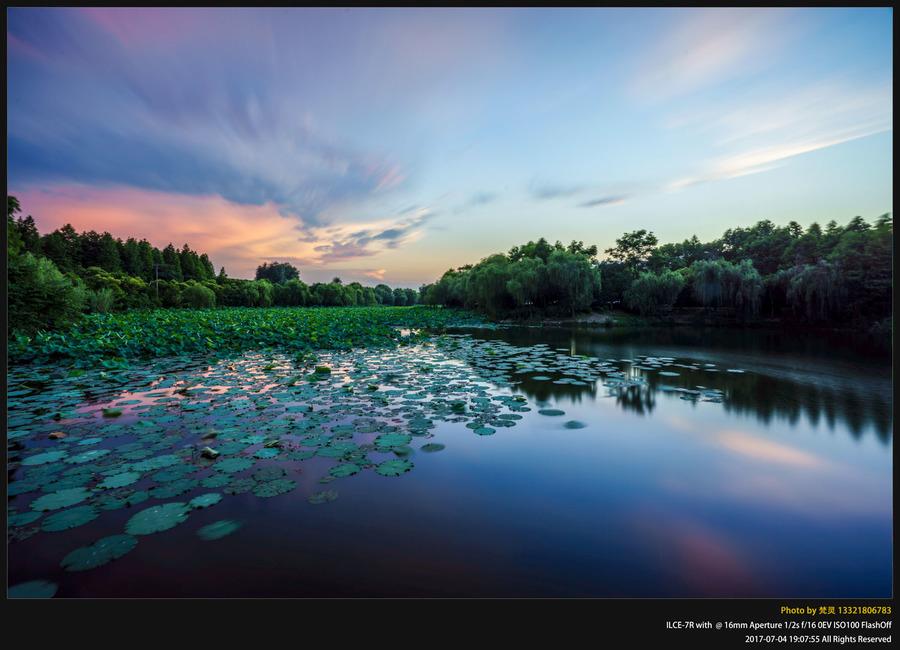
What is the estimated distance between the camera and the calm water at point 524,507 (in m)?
2.19

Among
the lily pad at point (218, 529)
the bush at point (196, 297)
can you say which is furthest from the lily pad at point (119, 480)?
the bush at point (196, 297)

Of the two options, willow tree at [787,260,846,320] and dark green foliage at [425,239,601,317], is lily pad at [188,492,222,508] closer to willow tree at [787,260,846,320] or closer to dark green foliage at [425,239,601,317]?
dark green foliage at [425,239,601,317]

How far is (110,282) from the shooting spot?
117 ft

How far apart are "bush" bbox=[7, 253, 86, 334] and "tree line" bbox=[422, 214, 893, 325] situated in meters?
27.1

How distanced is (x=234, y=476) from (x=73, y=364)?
867 cm

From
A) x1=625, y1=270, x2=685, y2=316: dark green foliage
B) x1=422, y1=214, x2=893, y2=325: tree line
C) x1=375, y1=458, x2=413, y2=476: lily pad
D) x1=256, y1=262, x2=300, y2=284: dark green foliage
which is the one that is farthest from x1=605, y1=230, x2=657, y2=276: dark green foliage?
x1=256, y1=262, x2=300, y2=284: dark green foliage

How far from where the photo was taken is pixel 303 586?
6.91 feet

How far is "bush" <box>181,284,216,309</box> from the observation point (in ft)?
142

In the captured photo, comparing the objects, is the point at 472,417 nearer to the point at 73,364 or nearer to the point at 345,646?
the point at 345,646

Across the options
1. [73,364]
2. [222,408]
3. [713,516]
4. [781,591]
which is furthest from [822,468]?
[73,364]

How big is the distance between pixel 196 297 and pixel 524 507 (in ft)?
171

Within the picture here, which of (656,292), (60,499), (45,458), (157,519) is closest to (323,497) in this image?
(157,519)

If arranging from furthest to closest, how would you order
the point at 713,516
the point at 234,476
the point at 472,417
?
the point at 472,417 < the point at 234,476 < the point at 713,516

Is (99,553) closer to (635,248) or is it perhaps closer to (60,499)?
(60,499)
